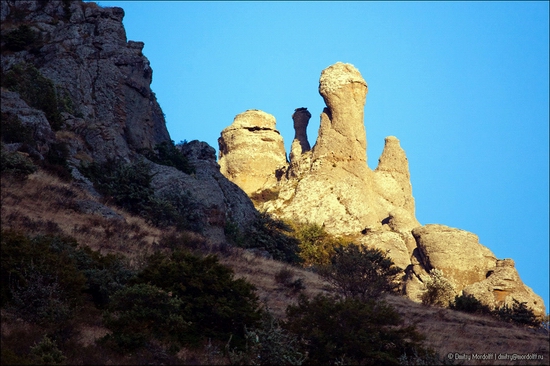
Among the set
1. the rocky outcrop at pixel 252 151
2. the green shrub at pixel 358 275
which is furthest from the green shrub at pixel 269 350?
the rocky outcrop at pixel 252 151

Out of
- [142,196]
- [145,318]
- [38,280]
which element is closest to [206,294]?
[145,318]

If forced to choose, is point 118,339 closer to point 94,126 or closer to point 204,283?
point 204,283

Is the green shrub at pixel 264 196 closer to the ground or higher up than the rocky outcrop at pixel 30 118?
higher up

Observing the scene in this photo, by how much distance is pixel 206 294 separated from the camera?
16.5 m

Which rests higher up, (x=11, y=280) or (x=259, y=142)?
(x=259, y=142)

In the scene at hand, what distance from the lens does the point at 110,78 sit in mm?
44625

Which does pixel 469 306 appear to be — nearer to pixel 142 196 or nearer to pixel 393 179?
pixel 142 196

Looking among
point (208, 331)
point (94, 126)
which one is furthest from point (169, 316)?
point (94, 126)

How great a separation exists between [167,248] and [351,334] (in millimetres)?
12867

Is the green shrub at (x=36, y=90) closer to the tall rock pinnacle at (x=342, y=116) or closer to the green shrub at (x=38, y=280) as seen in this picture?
the green shrub at (x=38, y=280)

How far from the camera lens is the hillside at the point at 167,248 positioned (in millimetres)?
14547

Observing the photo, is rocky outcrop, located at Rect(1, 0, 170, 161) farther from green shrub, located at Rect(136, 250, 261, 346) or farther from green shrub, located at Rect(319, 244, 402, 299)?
green shrub, located at Rect(136, 250, 261, 346)

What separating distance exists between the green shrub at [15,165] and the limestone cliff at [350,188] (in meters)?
35.3

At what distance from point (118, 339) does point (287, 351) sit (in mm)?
3527
